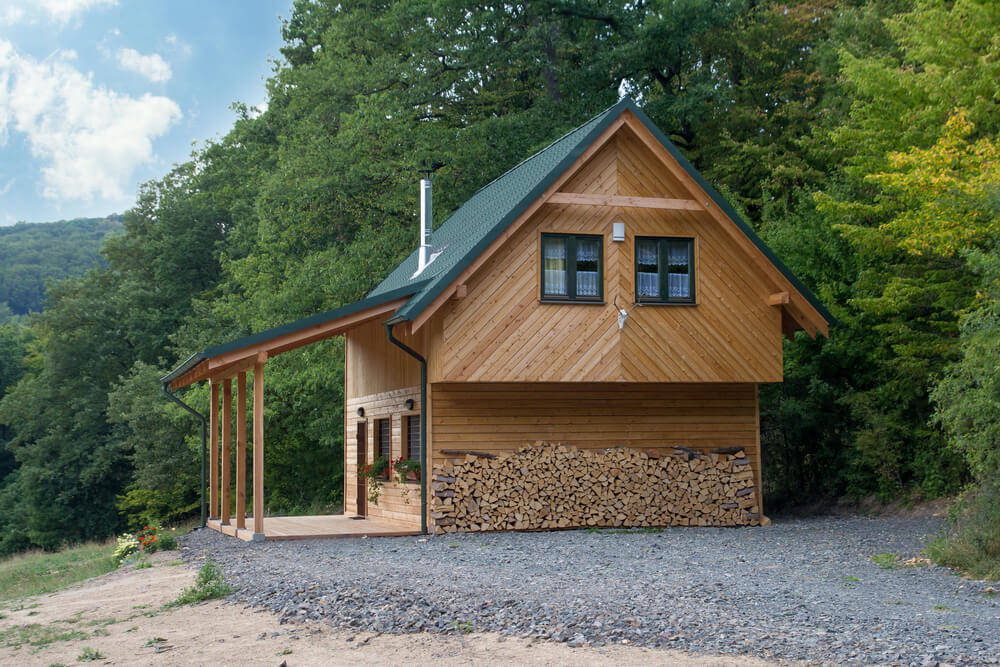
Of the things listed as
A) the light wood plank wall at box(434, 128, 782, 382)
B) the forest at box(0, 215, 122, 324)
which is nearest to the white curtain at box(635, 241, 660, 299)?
the light wood plank wall at box(434, 128, 782, 382)

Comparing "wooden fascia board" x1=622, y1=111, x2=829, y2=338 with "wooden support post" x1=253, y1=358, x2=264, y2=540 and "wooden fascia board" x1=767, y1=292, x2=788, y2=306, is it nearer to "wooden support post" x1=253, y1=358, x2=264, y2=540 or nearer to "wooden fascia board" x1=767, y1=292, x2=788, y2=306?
"wooden fascia board" x1=767, y1=292, x2=788, y2=306

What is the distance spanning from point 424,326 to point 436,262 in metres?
1.80

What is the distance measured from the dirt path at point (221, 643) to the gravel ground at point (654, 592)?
238 millimetres

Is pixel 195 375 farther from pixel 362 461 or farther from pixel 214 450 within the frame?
pixel 362 461

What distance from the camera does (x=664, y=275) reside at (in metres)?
15.3

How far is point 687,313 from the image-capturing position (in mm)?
15172

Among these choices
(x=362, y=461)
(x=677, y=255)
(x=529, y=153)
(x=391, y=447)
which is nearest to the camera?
(x=677, y=255)

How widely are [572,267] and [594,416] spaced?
93.8 inches

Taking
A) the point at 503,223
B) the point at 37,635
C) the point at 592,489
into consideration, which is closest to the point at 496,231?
the point at 503,223

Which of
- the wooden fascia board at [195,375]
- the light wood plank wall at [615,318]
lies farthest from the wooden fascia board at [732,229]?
the wooden fascia board at [195,375]

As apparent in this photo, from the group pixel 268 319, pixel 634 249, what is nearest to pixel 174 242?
pixel 268 319

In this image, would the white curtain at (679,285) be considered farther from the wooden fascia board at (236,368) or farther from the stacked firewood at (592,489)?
the wooden fascia board at (236,368)

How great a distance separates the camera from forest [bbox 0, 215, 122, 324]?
60.5 m

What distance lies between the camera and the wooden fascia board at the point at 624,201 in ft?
48.2
